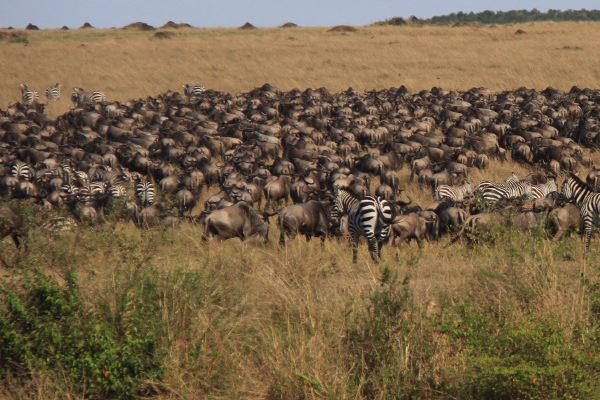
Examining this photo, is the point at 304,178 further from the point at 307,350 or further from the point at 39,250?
the point at 307,350

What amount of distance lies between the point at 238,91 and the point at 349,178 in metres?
26.3

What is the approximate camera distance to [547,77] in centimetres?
4922

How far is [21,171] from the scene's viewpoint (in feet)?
80.4

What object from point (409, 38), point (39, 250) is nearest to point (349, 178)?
point (39, 250)

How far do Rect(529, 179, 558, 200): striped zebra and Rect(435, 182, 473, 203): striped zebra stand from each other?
157 cm

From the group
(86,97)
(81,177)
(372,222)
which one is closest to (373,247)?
(372,222)

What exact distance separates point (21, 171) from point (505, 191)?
546 inches

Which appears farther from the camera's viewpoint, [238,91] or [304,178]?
[238,91]

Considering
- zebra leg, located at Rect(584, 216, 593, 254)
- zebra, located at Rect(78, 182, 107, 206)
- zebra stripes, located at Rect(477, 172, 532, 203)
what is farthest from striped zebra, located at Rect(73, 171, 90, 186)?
zebra leg, located at Rect(584, 216, 593, 254)

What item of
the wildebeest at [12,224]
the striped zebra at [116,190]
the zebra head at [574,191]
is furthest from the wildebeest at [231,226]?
the zebra head at [574,191]

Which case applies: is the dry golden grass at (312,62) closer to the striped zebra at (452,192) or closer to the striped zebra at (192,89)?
the striped zebra at (192,89)

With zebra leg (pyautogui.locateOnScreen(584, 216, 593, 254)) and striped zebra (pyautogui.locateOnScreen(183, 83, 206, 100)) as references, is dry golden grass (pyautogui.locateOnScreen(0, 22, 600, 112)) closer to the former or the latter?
striped zebra (pyautogui.locateOnScreen(183, 83, 206, 100))

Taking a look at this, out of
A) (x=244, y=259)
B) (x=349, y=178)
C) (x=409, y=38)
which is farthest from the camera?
(x=409, y=38)

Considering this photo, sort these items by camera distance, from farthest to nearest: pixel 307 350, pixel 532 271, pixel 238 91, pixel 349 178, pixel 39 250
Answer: pixel 238 91 < pixel 349 178 < pixel 39 250 < pixel 532 271 < pixel 307 350
